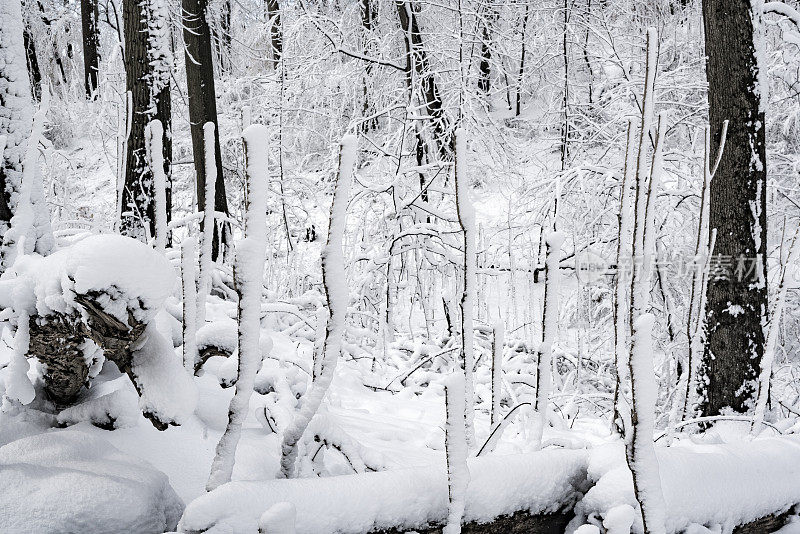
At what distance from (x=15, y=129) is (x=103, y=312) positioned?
1249 millimetres

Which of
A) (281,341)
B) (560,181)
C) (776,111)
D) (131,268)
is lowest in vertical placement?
(281,341)

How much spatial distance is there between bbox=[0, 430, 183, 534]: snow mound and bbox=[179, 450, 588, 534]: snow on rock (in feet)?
0.45

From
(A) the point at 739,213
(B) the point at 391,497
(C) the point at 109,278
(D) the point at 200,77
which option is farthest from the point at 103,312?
(D) the point at 200,77

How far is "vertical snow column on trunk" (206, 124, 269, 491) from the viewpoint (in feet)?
3.13

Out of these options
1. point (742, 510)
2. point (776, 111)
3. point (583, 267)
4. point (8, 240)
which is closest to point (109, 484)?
point (8, 240)

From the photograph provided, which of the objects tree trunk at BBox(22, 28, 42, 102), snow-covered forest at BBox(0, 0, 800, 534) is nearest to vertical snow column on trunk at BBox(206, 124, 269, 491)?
snow-covered forest at BBox(0, 0, 800, 534)

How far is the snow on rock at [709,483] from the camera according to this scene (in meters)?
1.26

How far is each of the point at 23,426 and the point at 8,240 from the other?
0.59m

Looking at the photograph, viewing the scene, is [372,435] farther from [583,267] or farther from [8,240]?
[583,267]

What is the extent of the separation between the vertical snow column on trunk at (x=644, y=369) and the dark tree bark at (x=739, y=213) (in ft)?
8.23

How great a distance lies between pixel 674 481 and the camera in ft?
4.15

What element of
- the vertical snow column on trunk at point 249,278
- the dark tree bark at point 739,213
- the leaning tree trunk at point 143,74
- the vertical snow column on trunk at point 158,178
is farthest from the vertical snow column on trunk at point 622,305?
the leaning tree trunk at point 143,74

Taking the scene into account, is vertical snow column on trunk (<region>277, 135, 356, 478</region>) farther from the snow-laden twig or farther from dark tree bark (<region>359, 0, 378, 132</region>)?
dark tree bark (<region>359, 0, 378, 132</region>)

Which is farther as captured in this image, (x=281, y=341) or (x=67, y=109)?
(x=67, y=109)
